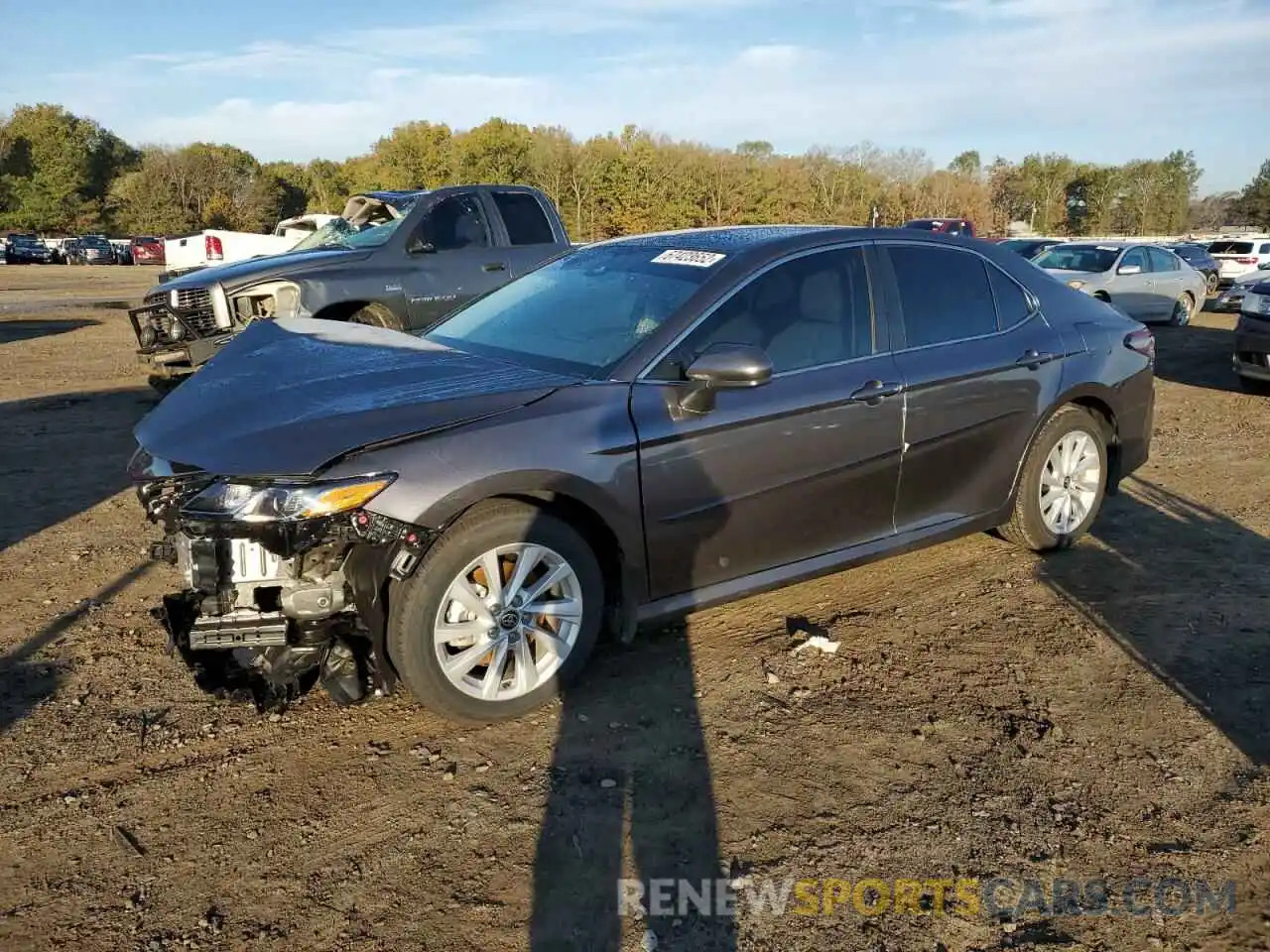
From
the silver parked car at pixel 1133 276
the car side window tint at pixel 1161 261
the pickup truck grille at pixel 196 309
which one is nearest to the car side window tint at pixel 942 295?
the pickup truck grille at pixel 196 309

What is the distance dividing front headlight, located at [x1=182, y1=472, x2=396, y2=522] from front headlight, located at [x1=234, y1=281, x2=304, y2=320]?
16.6 ft

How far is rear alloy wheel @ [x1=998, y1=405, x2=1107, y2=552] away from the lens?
5.01m

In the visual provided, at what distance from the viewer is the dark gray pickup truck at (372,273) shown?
307 inches

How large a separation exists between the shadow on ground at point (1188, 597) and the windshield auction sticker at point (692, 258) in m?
2.40

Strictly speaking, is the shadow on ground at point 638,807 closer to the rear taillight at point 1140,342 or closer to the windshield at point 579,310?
the windshield at point 579,310

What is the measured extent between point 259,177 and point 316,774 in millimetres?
69997

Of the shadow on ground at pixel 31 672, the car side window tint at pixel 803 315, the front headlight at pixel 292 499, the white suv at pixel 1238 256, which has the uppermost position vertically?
the white suv at pixel 1238 256

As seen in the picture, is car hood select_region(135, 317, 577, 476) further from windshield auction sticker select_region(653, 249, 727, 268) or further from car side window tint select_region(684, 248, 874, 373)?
windshield auction sticker select_region(653, 249, 727, 268)

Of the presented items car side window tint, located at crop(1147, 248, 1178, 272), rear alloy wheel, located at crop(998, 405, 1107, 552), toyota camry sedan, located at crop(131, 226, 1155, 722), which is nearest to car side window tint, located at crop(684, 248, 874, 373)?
toyota camry sedan, located at crop(131, 226, 1155, 722)

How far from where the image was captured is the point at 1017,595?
4758 millimetres

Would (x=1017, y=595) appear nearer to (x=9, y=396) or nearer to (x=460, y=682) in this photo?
(x=460, y=682)

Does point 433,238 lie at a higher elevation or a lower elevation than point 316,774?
higher

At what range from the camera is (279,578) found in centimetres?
328

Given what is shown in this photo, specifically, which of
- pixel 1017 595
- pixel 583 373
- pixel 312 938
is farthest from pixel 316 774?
A: pixel 1017 595
